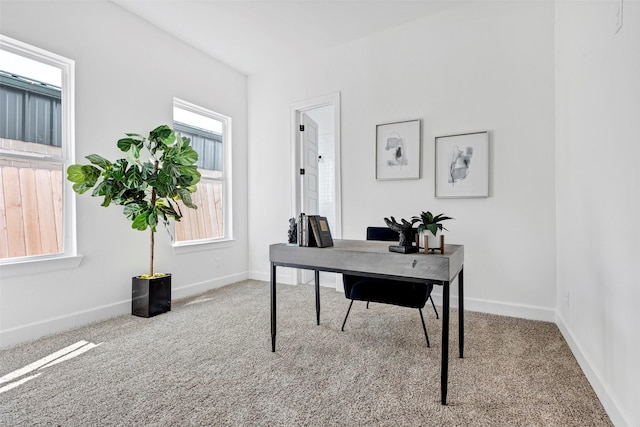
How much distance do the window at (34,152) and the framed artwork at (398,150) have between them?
2928mm

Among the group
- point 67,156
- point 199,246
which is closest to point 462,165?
point 199,246

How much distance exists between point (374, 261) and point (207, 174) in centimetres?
295

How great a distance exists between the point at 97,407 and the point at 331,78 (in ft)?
12.1

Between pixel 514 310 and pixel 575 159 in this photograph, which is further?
pixel 514 310

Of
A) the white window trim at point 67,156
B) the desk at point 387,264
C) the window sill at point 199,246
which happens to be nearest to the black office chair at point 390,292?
the desk at point 387,264

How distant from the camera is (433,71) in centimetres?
321

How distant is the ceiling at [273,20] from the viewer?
118 inches

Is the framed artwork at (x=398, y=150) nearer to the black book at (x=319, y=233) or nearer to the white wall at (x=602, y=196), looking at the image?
the white wall at (x=602, y=196)

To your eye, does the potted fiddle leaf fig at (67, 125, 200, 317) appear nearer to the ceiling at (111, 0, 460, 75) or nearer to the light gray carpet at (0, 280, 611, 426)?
the light gray carpet at (0, 280, 611, 426)

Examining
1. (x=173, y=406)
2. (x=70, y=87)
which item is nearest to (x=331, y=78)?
(x=70, y=87)

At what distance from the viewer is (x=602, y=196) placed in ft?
5.32

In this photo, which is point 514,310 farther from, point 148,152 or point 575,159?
point 148,152

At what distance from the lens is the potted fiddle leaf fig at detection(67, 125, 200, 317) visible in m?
2.61

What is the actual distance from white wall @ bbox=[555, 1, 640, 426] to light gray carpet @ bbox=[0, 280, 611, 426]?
24cm
